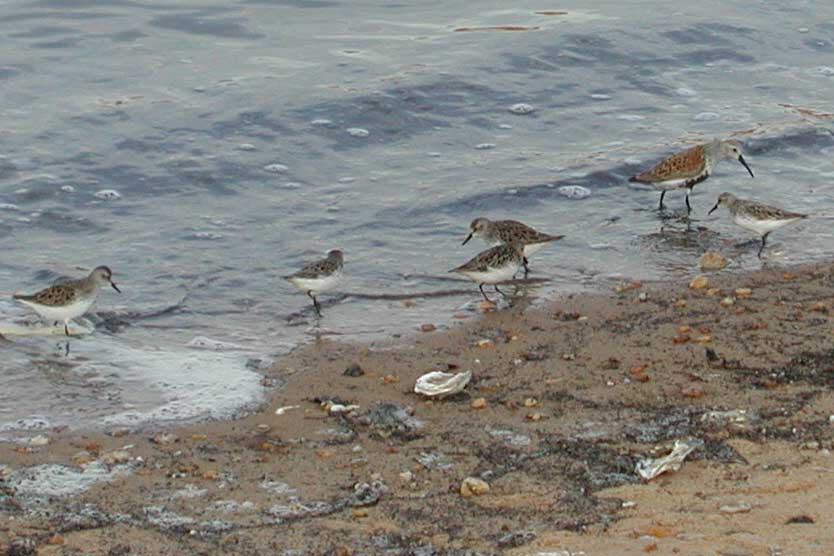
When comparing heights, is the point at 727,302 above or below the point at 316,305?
above

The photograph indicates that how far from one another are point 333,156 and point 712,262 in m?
4.67

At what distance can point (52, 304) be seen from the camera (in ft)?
32.1

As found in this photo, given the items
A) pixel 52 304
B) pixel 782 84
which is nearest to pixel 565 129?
pixel 782 84

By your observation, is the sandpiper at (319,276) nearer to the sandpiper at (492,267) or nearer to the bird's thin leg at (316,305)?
the bird's thin leg at (316,305)

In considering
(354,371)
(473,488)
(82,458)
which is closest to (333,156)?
(354,371)

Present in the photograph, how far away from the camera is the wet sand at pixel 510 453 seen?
6.11 metres

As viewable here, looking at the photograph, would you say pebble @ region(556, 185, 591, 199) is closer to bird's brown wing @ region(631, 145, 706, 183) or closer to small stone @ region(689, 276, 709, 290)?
bird's brown wing @ region(631, 145, 706, 183)

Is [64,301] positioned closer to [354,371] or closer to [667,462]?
[354,371]

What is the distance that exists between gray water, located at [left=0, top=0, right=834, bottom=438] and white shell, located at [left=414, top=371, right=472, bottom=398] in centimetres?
102

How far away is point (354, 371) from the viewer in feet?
29.2

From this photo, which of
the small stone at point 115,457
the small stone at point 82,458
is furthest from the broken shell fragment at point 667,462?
the small stone at point 82,458

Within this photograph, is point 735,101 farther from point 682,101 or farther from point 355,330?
point 355,330

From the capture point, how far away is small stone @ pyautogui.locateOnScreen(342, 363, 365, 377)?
8883mm

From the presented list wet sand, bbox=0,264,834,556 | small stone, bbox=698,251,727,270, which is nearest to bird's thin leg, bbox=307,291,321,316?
wet sand, bbox=0,264,834,556
